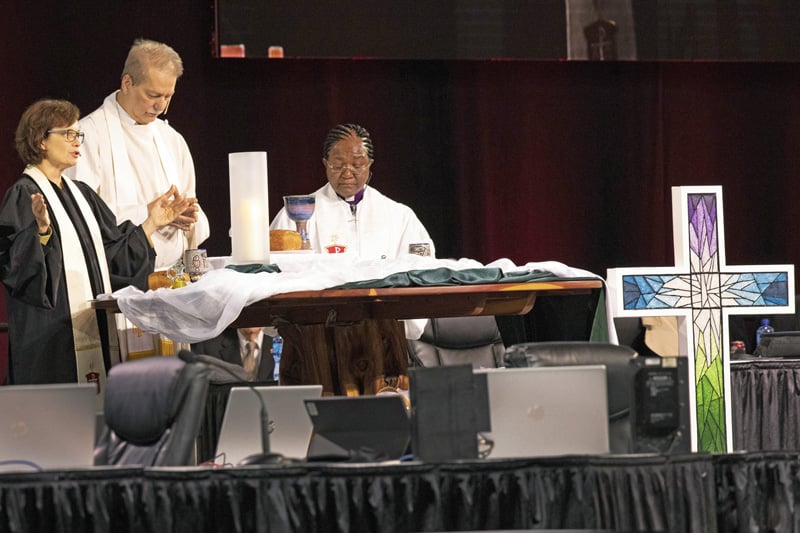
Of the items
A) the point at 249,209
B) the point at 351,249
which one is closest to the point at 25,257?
the point at 249,209

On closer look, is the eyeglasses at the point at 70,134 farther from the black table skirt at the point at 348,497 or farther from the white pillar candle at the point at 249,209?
the black table skirt at the point at 348,497

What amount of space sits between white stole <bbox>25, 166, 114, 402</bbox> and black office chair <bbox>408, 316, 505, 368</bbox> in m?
1.49

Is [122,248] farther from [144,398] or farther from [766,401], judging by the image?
[766,401]

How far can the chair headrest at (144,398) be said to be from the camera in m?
2.88

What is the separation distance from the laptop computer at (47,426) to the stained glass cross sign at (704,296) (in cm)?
183

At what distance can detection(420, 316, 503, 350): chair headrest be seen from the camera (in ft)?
18.2

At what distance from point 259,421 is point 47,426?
0.55 meters

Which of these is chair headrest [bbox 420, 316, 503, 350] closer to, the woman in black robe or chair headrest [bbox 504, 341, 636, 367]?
the woman in black robe

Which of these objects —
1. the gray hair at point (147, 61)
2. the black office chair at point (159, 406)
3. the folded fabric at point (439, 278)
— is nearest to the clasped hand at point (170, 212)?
the gray hair at point (147, 61)

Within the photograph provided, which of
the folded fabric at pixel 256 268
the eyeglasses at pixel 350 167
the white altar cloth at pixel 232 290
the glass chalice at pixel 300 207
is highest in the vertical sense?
the eyeglasses at pixel 350 167

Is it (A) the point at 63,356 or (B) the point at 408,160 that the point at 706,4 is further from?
(A) the point at 63,356

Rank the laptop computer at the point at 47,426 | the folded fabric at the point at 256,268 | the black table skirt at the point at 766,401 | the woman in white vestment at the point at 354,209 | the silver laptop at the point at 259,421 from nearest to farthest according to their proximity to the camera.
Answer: the laptop computer at the point at 47,426, the silver laptop at the point at 259,421, the folded fabric at the point at 256,268, the black table skirt at the point at 766,401, the woman in white vestment at the point at 354,209

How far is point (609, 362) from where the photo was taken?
302 centimetres

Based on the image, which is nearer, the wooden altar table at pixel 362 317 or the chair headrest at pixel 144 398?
the chair headrest at pixel 144 398
